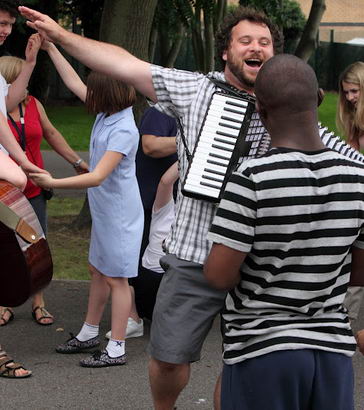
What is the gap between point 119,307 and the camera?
18.3 ft

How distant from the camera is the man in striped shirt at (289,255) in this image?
9.25 feet

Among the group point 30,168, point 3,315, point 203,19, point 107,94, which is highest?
point 203,19

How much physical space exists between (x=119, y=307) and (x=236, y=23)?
2055mm

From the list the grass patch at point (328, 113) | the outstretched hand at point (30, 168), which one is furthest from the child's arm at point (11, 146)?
the grass patch at point (328, 113)

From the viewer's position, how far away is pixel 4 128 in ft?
15.5

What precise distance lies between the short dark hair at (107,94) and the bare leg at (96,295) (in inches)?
37.5

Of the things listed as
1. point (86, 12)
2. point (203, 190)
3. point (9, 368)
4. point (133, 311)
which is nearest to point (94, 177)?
point (9, 368)

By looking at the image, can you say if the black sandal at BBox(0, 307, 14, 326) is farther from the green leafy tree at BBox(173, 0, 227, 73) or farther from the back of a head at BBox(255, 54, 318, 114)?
the green leafy tree at BBox(173, 0, 227, 73)

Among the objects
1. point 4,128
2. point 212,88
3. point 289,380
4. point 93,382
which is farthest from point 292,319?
point 93,382

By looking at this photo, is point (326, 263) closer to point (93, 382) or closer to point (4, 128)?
point (4, 128)

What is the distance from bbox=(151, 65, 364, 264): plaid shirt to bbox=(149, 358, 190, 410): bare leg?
473mm

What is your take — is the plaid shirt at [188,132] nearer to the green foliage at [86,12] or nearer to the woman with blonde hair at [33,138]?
the woman with blonde hair at [33,138]

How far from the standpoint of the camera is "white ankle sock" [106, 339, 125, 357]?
561 centimetres

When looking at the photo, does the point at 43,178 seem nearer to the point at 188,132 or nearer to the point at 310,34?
the point at 188,132
